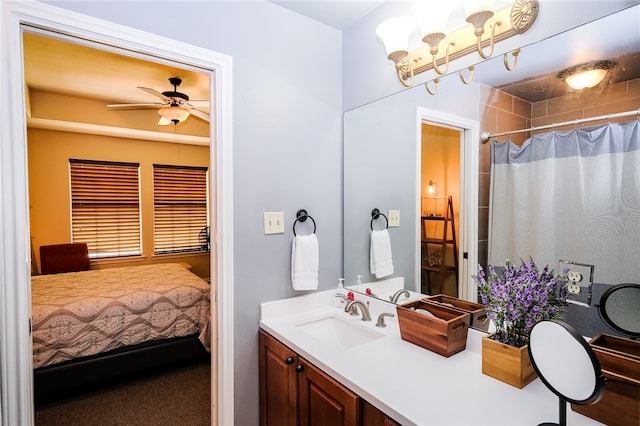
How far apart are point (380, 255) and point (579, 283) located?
3.07 feet

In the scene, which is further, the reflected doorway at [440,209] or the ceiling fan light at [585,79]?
the reflected doorway at [440,209]

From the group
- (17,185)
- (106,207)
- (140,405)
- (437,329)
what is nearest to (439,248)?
(437,329)

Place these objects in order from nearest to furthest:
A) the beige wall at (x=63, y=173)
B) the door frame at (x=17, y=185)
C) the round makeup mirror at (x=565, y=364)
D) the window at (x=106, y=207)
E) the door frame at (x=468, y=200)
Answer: the round makeup mirror at (x=565, y=364), the door frame at (x=17, y=185), the door frame at (x=468, y=200), the beige wall at (x=63, y=173), the window at (x=106, y=207)

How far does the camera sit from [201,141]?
16.1 ft

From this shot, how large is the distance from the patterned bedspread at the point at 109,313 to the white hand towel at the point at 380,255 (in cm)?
168

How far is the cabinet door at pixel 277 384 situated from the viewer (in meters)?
1.45

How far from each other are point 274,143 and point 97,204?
12.5 feet

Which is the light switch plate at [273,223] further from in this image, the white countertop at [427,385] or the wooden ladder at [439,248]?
the wooden ladder at [439,248]

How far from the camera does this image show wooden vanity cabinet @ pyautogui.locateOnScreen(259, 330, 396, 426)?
1.12m


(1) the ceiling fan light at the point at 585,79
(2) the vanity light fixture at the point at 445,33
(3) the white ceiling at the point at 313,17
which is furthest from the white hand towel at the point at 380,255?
(1) the ceiling fan light at the point at 585,79

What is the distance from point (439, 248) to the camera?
5.27ft

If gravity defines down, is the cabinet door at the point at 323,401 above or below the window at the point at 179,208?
below

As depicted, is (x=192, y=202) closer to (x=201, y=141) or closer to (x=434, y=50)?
(x=201, y=141)

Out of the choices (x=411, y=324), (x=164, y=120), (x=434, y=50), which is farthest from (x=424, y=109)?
(x=164, y=120)
